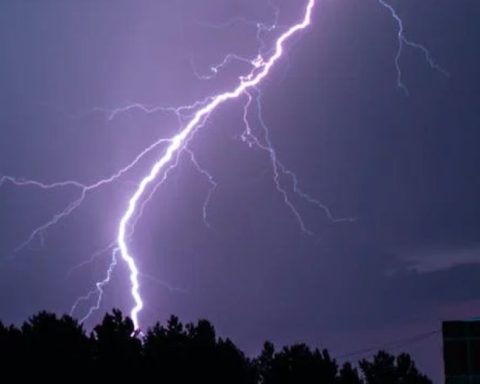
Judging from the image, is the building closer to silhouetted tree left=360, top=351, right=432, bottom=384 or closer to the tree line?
the tree line

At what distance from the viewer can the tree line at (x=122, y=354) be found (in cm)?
1848

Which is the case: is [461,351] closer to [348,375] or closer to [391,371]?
[348,375]

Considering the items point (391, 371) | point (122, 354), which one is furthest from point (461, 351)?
point (391, 371)

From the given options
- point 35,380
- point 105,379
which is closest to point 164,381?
point 105,379

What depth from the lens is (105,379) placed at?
1888 cm

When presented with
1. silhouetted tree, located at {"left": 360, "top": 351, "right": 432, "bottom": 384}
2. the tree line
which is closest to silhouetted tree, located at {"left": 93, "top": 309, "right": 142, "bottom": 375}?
the tree line

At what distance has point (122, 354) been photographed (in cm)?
1975

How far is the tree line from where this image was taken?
1848 cm

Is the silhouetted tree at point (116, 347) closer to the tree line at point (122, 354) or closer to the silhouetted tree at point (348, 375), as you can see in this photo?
the tree line at point (122, 354)

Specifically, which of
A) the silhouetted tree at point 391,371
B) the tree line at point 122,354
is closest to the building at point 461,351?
the tree line at point 122,354

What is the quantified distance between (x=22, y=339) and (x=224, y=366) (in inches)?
182

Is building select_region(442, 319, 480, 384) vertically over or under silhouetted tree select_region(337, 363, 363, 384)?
under

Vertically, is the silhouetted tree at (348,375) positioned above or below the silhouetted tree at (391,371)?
below

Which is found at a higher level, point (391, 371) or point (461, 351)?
point (391, 371)
